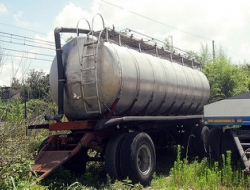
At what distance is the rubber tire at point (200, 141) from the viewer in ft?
35.7

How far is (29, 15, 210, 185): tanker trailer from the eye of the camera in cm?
714

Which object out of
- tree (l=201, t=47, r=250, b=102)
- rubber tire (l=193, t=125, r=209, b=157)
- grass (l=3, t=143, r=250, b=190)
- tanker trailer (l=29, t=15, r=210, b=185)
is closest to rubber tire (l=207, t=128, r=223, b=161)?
grass (l=3, t=143, r=250, b=190)

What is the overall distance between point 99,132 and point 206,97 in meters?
6.51

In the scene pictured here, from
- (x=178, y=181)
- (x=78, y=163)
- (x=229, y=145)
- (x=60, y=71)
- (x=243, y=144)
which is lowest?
(x=178, y=181)

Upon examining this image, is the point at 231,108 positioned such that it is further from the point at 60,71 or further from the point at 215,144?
the point at 60,71

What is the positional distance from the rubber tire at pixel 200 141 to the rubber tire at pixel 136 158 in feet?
11.5

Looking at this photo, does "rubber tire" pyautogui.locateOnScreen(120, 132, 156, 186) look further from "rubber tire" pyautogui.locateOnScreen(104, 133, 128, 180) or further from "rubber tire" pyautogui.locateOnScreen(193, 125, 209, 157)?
"rubber tire" pyautogui.locateOnScreen(193, 125, 209, 157)

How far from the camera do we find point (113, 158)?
23.3 feet

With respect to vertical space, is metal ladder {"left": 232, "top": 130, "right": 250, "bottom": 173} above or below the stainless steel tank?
below

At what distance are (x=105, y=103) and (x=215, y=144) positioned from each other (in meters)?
3.18

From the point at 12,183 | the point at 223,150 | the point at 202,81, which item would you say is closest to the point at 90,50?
the point at 12,183

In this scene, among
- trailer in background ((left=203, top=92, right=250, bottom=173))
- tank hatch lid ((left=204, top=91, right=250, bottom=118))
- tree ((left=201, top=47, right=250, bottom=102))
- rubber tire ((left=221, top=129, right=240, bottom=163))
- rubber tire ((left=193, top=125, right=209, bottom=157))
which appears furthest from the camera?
tree ((left=201, top=47, right=250, bottom=102))

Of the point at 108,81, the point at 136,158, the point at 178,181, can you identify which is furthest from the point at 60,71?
the point at 178,181

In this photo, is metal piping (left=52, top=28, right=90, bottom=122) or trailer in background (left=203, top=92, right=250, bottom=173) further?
metal piping (left=52, top=28, right=90, bottom=122)
